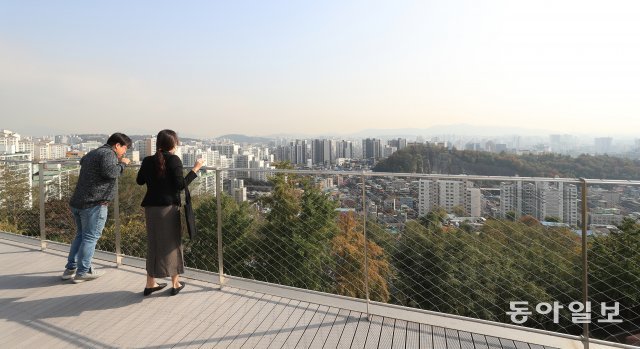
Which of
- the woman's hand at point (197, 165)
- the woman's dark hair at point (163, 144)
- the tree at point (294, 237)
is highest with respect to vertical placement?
the woman's dark hair at point (163, 144)

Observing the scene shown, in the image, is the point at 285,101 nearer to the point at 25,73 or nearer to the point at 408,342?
the point at 25,73

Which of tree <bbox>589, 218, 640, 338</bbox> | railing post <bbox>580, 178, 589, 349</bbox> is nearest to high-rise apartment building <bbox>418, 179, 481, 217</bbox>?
tree <bbox>589, 218, 640, 338</bbox>

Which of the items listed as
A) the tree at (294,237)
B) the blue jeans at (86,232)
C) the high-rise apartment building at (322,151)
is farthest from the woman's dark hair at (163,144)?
the high-rise apartment building at (322,151)

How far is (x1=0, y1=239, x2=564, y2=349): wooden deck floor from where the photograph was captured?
252 centimetres

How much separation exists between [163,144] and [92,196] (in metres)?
0.94

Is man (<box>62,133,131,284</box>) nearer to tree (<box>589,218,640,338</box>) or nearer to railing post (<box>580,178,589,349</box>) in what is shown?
railing post (<box>580,178,589,349</box>)

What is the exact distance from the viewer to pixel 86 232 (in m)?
3.56

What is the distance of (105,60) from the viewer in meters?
19.2

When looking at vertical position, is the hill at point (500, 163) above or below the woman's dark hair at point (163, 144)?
below

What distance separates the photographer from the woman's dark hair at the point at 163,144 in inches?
124

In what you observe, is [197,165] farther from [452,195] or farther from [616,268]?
[616,268]

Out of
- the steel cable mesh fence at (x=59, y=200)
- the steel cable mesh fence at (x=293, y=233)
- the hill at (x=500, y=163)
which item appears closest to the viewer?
the steel cable mesh fence at (x=59, y=200)

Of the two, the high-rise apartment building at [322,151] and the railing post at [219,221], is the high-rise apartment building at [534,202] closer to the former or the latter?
the railing post at [219,221]

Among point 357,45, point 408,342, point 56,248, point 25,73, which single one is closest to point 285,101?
point 357,45
